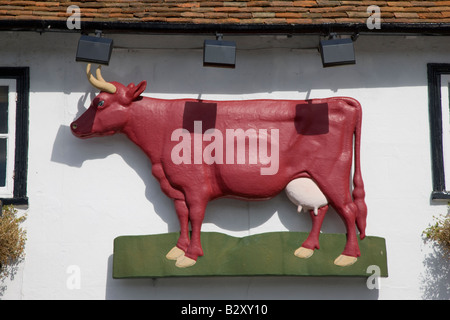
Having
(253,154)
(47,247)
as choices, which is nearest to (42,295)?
(47,247)

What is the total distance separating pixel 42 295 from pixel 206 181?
80.4 inches

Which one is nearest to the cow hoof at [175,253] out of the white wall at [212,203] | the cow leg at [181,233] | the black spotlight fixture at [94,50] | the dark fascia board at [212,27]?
the cow leg at [181,233]

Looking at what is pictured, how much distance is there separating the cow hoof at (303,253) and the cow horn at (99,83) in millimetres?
2519

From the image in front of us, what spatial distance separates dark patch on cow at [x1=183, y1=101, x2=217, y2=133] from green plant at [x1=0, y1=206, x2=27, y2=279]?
1958 millimetres

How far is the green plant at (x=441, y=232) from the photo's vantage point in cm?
759

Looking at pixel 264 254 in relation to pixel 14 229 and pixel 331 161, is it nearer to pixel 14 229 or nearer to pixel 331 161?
pixel 331 161

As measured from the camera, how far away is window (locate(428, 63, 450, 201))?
25.7ft

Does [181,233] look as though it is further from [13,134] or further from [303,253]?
[13,134]

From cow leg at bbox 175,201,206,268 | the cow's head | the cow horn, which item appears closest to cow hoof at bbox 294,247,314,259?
cow leg at bbox 175,201,206,268

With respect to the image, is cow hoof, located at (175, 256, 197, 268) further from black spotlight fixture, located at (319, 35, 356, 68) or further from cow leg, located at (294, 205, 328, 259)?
black spotlight fixture, located at (319, 35, 356, 68)

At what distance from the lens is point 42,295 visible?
763 cm

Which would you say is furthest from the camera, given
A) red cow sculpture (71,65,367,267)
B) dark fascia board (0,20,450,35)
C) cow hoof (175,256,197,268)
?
dark fascia board (0,20,450,35)

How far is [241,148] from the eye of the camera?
25.2ft

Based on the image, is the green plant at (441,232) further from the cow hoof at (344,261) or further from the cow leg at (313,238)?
the cow leg at (313,238)
